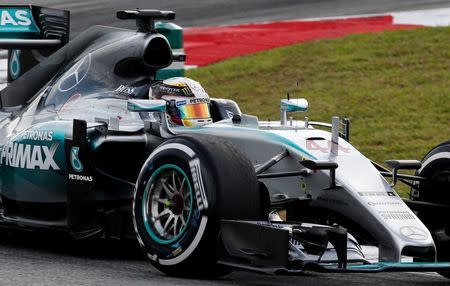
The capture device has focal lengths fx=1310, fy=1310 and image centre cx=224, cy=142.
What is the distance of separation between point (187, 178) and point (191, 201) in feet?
0.52

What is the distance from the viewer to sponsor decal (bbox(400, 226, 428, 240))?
746 cm

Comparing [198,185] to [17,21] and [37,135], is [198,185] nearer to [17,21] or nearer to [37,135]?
[37,135]

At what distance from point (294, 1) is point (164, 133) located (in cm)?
1279

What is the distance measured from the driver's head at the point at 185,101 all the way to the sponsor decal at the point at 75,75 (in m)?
0.73

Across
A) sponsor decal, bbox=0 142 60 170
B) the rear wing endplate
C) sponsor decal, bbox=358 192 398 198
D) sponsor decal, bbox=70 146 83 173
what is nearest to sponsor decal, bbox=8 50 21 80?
the rear wing endplate

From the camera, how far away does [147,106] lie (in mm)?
8602

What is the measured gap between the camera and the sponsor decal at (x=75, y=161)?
347 inches

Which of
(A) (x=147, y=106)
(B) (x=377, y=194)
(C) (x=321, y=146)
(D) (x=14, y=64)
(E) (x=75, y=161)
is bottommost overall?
(B) (x=377, y=194)

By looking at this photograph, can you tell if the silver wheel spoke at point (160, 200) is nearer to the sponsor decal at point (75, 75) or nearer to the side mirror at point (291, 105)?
the side mirror at point (291, 105)

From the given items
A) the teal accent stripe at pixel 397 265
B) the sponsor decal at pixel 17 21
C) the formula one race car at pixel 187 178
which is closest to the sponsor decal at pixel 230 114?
the formula one race car at pixel 187 178

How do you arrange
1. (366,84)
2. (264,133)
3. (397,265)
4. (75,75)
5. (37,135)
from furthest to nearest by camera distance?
(366,84)
(75,75)
(37,135)
(264,133)
(397,265)

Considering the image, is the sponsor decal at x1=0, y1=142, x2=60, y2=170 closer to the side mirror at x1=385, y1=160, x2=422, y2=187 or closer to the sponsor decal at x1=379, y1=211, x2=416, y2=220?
the side mirror at x1=385, y1=160, x2=422, y2=187

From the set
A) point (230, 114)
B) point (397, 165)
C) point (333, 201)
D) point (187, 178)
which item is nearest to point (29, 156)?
point (230, 114)

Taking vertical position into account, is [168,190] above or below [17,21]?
below
